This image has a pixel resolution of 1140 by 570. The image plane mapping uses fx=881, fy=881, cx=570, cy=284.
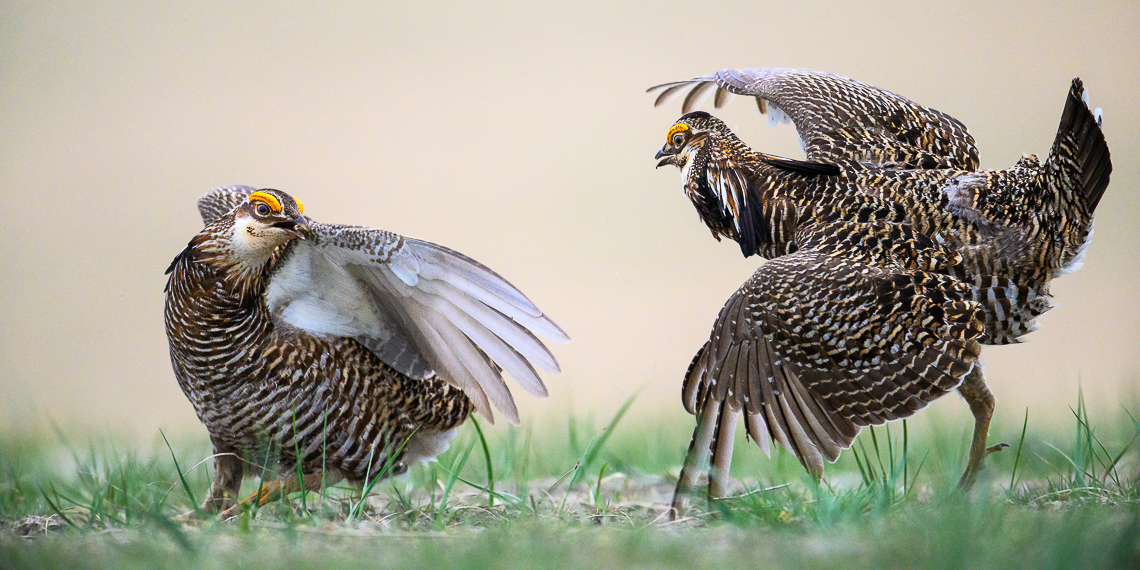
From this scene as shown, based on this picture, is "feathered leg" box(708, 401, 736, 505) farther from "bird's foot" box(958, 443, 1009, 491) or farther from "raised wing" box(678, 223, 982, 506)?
"bird's foot" box(958, 443, 1009, 491)

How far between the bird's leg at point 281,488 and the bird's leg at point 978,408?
248 cm

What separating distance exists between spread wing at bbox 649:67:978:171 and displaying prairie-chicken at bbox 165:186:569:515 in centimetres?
183

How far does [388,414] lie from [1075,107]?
2.81 meters

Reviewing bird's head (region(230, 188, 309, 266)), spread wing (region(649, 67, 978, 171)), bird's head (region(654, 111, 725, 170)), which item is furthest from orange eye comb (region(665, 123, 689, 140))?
bird's head (region(230, 188, 309, 266))

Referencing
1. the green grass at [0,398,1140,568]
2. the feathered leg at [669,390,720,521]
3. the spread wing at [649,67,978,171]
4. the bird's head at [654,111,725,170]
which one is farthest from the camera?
the bird's head at [654,111,725,170]

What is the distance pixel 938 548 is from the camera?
186 centimetres

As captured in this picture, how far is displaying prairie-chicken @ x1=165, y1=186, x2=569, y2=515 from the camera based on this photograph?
3164 mm

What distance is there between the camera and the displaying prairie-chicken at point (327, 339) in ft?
10.4

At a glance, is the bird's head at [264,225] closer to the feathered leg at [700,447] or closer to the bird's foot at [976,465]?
the feathered leg at [700,447]

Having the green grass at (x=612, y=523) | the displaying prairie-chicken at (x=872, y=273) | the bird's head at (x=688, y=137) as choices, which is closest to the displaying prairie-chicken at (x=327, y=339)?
the green grass at (x=612, y=523)

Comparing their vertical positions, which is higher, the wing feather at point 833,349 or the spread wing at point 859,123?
the spread wing at point 859,123

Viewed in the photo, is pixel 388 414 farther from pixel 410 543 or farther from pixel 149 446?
pixel 149 446

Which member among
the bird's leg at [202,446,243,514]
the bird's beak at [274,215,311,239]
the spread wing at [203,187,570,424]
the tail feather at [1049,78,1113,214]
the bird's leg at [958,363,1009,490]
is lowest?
the bird's leg at [202,446,243,514]

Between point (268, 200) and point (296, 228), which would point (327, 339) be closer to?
point (296, 228)
